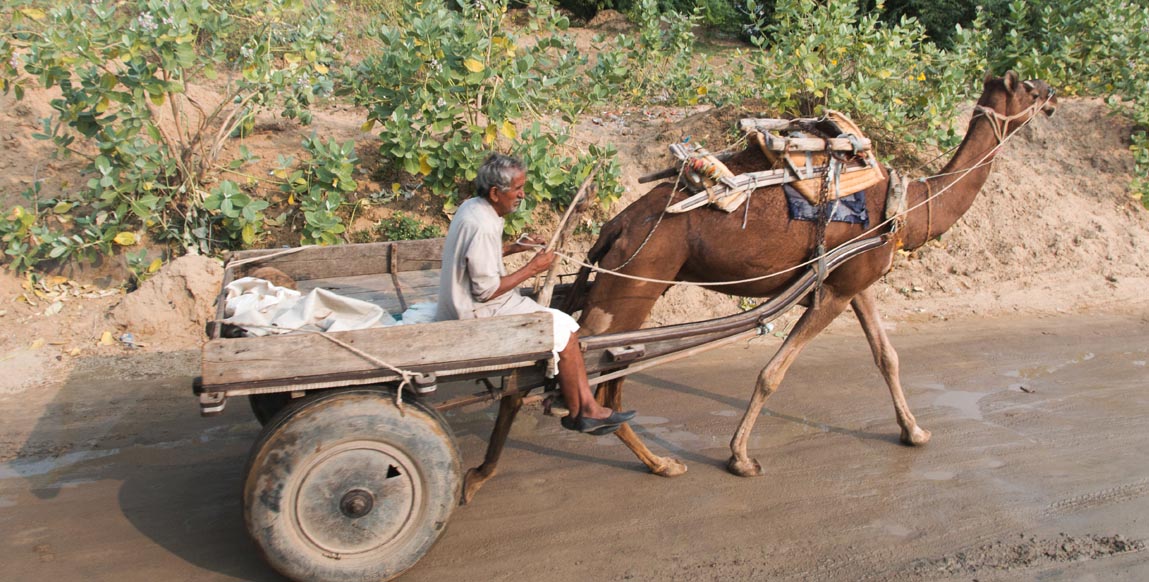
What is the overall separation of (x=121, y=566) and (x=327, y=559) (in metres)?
1.00

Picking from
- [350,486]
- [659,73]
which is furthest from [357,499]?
[659,73]

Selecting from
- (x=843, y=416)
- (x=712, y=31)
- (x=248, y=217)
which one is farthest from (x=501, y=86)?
(x=712, y=31)

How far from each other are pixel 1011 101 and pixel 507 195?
314cm

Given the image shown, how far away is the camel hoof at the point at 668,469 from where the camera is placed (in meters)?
4.60

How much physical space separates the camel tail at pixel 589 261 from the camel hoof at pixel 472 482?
1.03 metres

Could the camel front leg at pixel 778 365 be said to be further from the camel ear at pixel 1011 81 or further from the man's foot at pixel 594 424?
the camel ear at pixel 1011 81

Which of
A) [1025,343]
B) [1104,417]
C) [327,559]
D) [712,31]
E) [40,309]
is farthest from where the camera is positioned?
[712,31]

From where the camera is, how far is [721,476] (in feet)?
15.2

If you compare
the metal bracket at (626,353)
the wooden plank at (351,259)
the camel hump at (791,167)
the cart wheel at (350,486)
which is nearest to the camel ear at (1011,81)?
the camel hump at (791,167)

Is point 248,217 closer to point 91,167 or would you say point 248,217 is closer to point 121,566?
point 91,167

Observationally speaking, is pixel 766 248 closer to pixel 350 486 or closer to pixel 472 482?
pixel 472 482

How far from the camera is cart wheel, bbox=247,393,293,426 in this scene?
4195mm

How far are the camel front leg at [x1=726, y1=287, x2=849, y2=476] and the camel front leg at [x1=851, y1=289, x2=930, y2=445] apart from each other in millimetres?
502

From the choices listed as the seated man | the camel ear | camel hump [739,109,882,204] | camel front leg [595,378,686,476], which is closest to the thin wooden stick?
the seated man
